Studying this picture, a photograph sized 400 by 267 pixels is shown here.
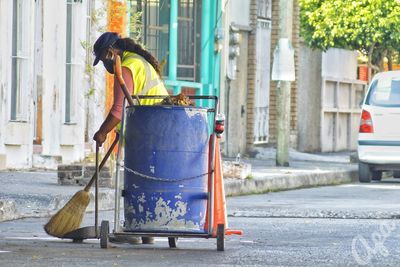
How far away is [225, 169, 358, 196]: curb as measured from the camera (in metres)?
20.3

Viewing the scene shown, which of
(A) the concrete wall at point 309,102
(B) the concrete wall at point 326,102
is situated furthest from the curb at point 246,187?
(B) the concrete wall at point 326,102

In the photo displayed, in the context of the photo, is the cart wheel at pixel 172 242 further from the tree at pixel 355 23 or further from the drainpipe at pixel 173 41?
the tree at pixel 355 23

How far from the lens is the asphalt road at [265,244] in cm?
1028

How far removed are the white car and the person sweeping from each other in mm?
12727

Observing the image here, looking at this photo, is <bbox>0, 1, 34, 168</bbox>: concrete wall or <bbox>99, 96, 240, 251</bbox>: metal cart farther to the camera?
<bbox>0, 1, 34, 168</bbox>: concrete wall

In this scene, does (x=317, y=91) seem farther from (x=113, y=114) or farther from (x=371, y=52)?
(x=113, y=114)

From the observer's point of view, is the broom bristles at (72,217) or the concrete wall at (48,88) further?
the concrete wall at (48,88)

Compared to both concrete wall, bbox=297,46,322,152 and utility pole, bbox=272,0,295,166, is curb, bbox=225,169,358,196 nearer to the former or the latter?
utility pole, bbox=272,0,295,166

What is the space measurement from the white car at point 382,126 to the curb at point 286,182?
0.58 meters

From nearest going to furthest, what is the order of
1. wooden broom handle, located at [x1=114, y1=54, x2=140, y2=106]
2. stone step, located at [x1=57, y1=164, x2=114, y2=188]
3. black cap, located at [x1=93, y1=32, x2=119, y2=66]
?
1. wooden broom handle, located at [x1=114, y1=54, x2=140, y2=106]
2. black cap, located at [x1=93, y1=32, x2=119, y2=66]
3. stone step, located at [x1=57, y1=164, x2=114, y2=188]

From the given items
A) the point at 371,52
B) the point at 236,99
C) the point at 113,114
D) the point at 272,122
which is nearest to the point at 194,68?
the point at 236,99

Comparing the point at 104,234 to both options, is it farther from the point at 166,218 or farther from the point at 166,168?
the point at 166,168

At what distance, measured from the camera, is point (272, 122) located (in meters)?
32.7

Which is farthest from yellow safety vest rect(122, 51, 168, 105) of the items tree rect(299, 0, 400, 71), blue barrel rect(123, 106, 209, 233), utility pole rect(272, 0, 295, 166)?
tree rect(299, 0, 400, 71)
